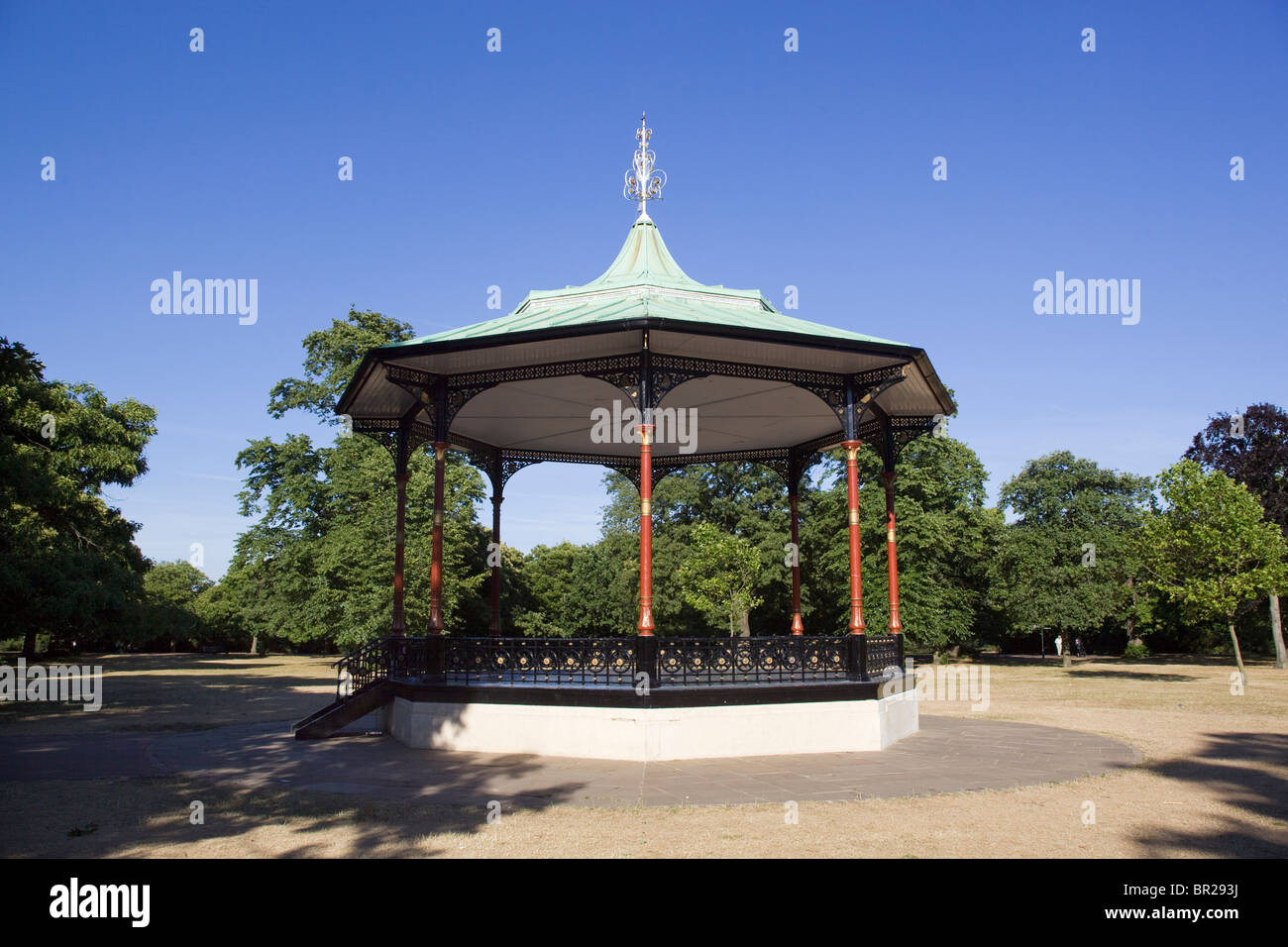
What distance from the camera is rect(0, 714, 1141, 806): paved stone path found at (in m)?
9.52

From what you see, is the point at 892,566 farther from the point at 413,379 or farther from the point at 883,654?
the point at 413,379

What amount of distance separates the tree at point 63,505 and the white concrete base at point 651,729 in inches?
301

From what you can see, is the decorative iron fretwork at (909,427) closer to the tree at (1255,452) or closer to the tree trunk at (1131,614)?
the tree at (1255,452)

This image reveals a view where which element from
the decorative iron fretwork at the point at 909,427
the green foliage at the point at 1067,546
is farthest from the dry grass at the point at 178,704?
the green foliage at the point at 1067,546

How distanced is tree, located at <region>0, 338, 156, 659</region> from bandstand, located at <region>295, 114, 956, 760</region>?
634 centimetres

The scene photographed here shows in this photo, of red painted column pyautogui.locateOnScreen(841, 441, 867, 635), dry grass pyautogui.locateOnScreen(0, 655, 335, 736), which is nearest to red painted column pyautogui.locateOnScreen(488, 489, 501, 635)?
dry grass pyautogui.locateOnScreen(0, 655, 335, 736)

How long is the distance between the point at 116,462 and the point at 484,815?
25527mm

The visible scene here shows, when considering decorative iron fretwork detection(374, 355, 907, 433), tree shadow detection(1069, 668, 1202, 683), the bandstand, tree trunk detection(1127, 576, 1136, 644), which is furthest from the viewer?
tree trunk detection(1127, 576, 1136, 644)

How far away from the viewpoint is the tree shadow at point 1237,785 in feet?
23.2

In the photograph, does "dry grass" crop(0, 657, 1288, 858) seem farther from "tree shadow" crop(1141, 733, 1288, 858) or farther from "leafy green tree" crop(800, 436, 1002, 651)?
"leafy green tree" crop(800, 436, 1002, 651)

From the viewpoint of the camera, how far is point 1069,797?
9125 mm

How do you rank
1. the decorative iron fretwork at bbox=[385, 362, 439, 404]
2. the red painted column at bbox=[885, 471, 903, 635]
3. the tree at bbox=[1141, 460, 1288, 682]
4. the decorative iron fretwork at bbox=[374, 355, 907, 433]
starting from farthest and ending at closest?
the tree at bbox=[1141, 460, 1288, 682]
the red painted column at bbox=[885, 471, 903, 635]
the decorative iron fretwork at bbox=[385, 362, 439, 404]
the decorative iron fretwork at bbox=[374, 355, 907, 433]

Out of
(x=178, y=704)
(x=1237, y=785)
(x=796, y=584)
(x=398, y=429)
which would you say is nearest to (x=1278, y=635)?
(x=796, y=584)
